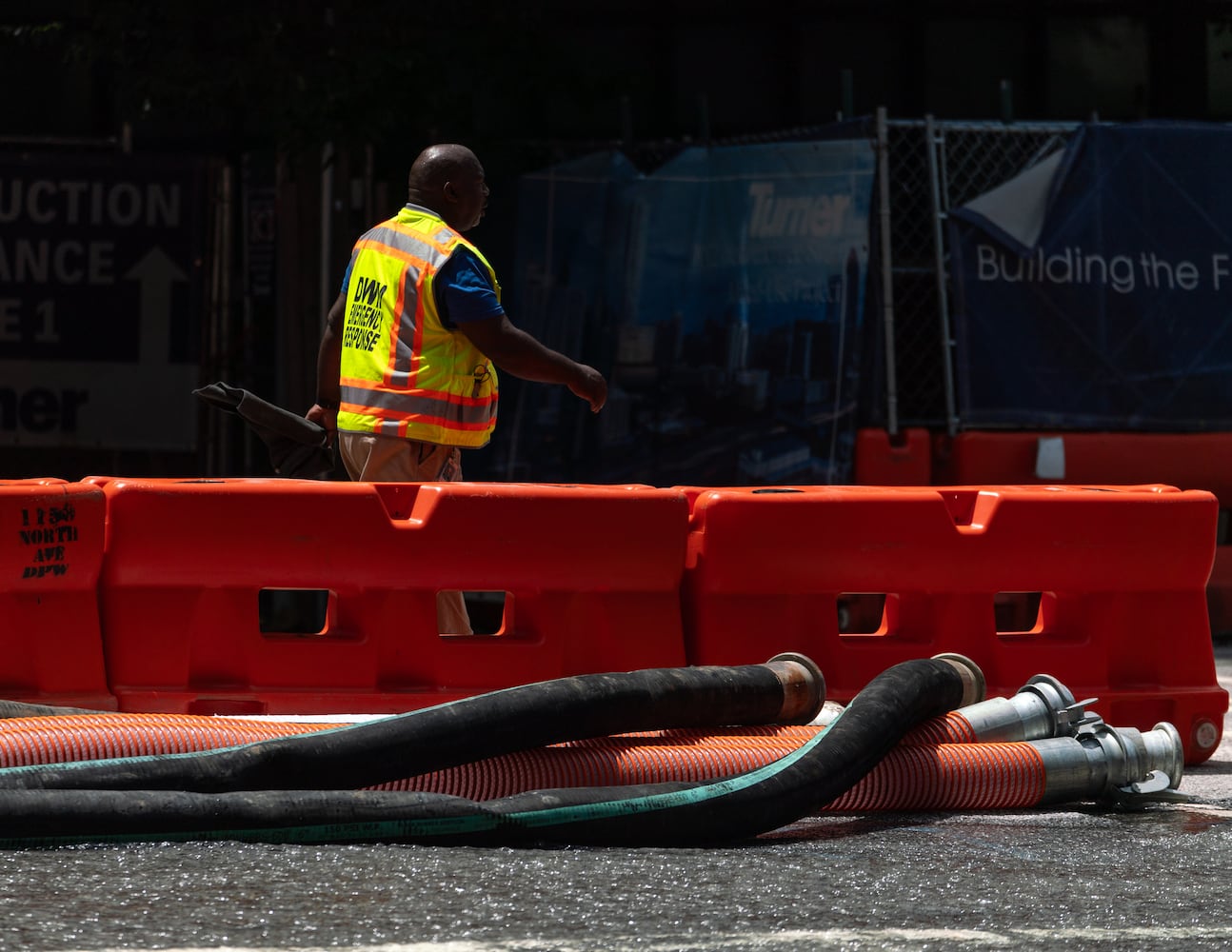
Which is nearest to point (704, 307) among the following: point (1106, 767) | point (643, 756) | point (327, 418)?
point (327, 418)

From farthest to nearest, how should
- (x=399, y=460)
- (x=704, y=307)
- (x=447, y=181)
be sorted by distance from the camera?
1. (x=704, y=307)
2. (x=447, y=181)
3. (x=399, y=460)

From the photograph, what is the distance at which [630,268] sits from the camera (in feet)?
40.6

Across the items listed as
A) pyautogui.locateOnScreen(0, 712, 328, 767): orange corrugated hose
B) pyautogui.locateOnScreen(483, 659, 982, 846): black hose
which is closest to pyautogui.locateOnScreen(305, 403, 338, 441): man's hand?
pyautogui.locateOnScreen(0, 712, 328, 767): orange corrugated hose

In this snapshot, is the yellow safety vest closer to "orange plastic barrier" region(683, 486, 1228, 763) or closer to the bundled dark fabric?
the bundled dark fabric

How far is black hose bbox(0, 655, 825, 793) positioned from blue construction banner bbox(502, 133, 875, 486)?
6022 millimetres

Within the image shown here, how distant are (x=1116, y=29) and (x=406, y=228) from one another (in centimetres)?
1056

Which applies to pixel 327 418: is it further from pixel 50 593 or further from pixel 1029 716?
pixel 1029 716

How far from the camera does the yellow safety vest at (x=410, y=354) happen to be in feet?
21.8

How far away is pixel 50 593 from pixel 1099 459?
7.04m

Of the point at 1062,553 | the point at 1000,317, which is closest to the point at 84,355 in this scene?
the point at 1000,317

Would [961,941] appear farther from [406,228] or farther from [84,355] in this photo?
[84,355]

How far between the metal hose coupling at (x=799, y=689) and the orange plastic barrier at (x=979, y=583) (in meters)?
0.55

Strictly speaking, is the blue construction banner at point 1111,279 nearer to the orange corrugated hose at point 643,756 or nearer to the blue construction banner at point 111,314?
the blue construction banner at point 111,314

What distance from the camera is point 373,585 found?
20.4 ft
